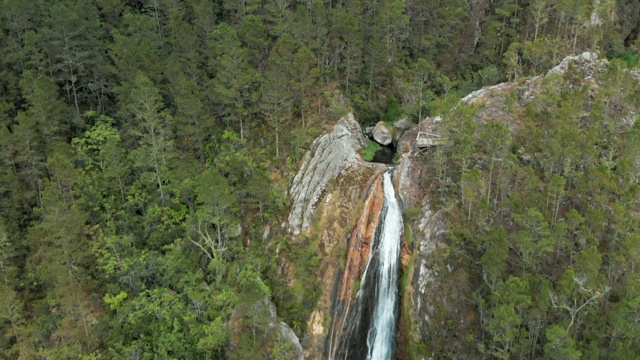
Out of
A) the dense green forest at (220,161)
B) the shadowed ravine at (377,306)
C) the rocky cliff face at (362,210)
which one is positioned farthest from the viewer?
the shadowed ravine at (377,306)

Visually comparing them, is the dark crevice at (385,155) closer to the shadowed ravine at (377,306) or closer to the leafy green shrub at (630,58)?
the shadowed ravine at (377,306)

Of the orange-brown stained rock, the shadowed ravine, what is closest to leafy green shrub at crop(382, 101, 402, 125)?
the orange-brown stained rock

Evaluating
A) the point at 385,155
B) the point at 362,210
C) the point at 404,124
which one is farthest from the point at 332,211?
the point at 404,124

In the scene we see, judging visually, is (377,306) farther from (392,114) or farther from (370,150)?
(392,114)

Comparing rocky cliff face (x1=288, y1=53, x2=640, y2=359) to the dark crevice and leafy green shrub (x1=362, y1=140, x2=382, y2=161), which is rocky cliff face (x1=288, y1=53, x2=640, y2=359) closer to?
leafy green shrub (x1=362, y1=140, x2=382, y2=161)

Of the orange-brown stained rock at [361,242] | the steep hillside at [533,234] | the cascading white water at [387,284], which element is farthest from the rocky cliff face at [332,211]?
the steep hillside at [533,234]
